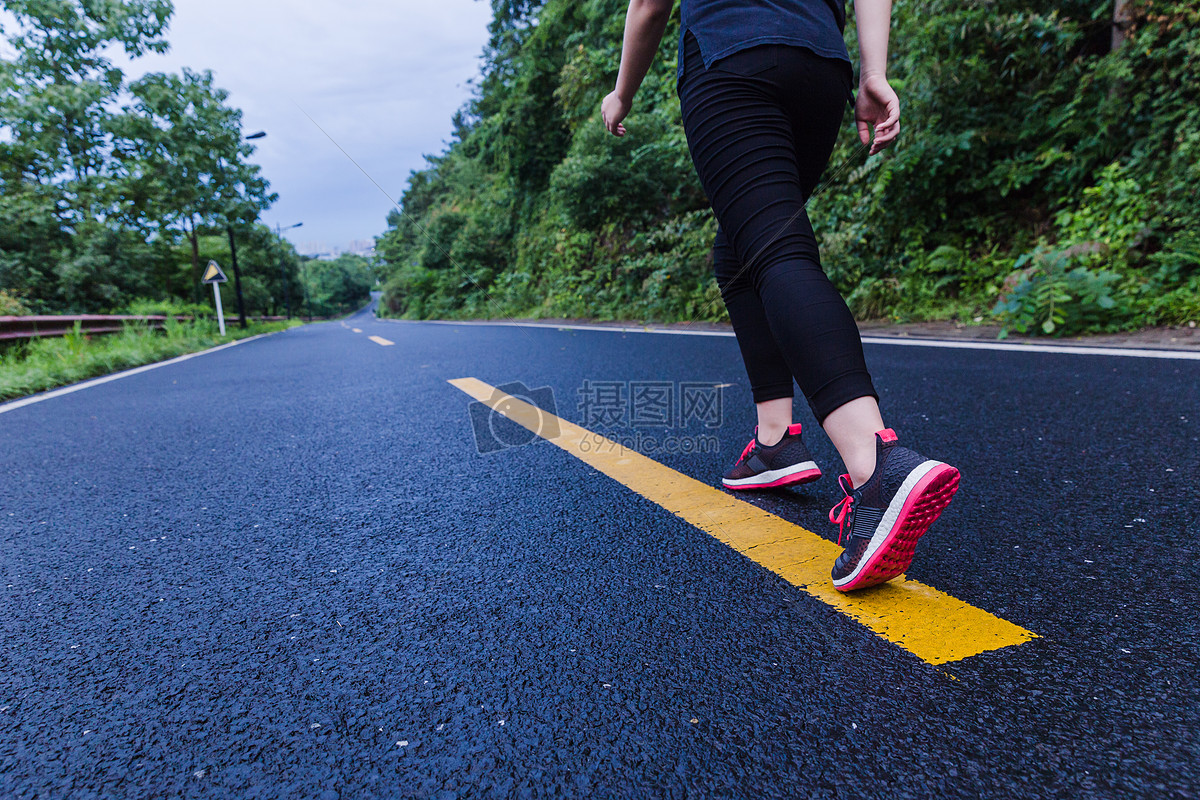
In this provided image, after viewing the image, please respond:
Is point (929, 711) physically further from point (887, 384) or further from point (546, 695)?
point (887, 384)

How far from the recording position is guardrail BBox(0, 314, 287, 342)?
771cm

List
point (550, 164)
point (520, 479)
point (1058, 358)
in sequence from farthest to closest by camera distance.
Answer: point (550, 164) → point (1058, 358) → point (520, 479)

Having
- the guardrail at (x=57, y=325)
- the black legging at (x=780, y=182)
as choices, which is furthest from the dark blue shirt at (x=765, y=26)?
the guardrail at (x=57, y=325)

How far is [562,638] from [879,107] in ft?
4.32

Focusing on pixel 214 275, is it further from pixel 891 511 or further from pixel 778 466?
pixel 891 511

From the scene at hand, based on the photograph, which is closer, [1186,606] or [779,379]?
[1186,606]

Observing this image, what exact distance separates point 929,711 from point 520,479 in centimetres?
137

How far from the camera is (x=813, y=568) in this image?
1.30 m

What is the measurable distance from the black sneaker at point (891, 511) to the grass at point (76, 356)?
6288 millimetres

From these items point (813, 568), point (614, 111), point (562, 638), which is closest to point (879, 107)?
point (614, 111)

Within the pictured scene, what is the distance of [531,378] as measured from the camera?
4.34 meters

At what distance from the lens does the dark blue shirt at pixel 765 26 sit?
1.31 metres

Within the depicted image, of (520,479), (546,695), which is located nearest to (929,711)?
(546,695)

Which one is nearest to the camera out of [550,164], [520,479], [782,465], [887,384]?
[782,465]
